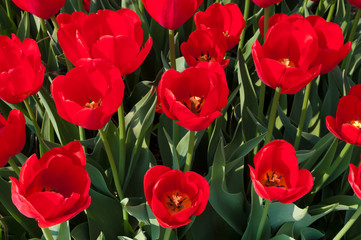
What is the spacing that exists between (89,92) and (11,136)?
0.61ft

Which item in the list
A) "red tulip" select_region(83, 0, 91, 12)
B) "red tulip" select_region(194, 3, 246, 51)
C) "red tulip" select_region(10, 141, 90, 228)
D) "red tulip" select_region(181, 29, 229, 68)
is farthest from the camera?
"red tulip" select_region(83, 0, 91, 12)

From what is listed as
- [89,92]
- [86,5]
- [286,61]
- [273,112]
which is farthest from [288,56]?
[86,5]

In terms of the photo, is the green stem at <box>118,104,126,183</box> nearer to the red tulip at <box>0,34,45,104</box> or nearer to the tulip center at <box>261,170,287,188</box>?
the red tulip at <box>0,34,45,104</box>

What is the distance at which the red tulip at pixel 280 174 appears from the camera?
78 centimetres

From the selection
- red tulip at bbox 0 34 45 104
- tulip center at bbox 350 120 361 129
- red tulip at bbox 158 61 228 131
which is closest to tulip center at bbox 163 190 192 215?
red tulip at bbox 158 61 228 131

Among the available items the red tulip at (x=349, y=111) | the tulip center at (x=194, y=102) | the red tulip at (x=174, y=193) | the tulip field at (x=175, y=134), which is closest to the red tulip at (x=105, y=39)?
the tulip field at (x=175, y=134)

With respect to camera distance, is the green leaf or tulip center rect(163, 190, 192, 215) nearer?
tulip center rect(163, 190, 192, 215)

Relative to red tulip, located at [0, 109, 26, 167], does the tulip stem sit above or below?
below

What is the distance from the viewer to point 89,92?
3.01 ft

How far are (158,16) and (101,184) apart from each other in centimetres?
46

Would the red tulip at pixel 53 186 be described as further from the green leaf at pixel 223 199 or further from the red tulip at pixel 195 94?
the green leaf at pixel 223 199

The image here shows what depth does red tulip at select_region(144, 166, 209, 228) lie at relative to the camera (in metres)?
0.75

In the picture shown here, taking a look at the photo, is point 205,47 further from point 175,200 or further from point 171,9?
point 175,200

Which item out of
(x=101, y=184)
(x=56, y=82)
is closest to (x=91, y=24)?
(x=56, y=82)
